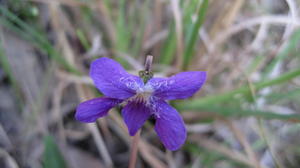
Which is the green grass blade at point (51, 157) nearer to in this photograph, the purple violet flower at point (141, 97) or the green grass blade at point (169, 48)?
the purple violet flower at point (141, 97)

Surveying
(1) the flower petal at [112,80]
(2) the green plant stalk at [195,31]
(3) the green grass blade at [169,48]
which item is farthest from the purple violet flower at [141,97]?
(3) the green grass blade at [169,48]

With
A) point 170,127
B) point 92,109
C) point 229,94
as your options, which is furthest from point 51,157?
point 229,94

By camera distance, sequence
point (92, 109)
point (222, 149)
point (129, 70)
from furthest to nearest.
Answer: point (129, 70)
point (222, 149)
point (92, 109)

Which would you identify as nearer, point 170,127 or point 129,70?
point 170,127

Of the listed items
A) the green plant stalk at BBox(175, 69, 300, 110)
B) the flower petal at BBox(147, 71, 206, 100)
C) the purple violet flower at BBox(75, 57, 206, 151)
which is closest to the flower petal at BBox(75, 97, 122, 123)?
the purple violet flower at BBox(75, 57, 206, 151)

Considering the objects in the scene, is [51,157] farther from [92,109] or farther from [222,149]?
[222,149]

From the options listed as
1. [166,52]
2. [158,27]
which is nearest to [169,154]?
[166,52]
